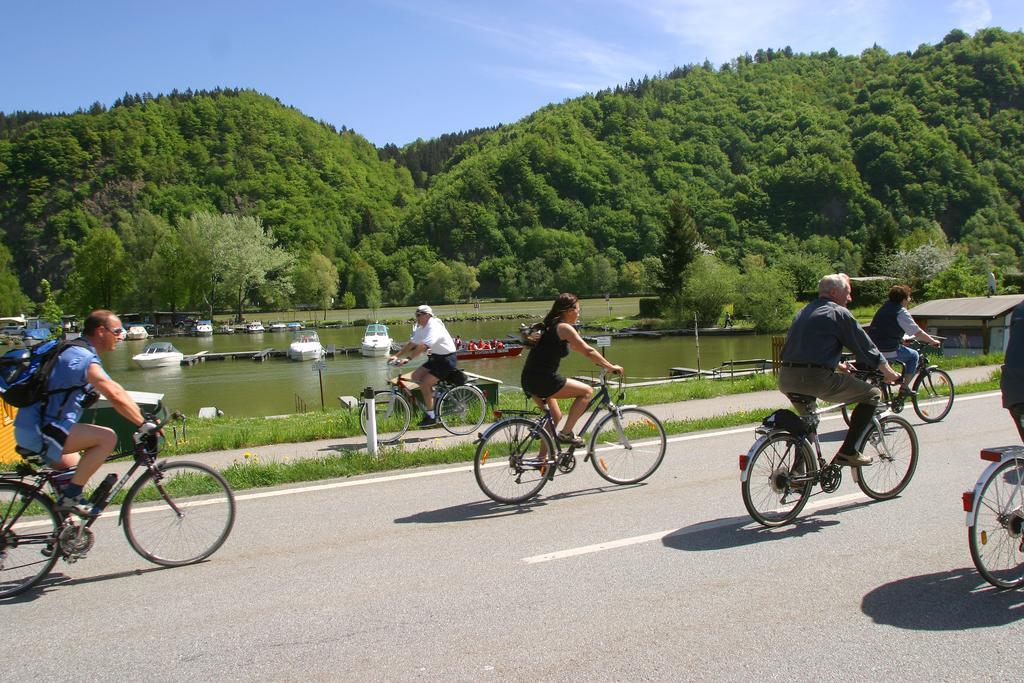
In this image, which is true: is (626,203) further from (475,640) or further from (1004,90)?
(475,640)

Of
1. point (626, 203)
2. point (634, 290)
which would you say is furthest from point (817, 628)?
point (626, 203)

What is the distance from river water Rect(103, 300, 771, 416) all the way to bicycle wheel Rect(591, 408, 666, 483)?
81.4 feet

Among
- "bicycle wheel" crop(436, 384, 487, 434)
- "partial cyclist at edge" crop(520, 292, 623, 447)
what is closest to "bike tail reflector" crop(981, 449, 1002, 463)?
"partial cyclist at edge" crop(520, 292, 623, 447)

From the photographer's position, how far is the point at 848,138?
170 meters

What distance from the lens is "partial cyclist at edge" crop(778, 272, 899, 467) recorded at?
614 cm

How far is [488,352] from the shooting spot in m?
59.8

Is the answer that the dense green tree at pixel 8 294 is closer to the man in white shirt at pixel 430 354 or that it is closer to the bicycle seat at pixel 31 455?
the man in white shirt at pixel 430 354

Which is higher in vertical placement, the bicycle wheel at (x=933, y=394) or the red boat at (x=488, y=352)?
the bicycle wheel at (x=933, y=394)

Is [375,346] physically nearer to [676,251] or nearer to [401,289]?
[676,251]

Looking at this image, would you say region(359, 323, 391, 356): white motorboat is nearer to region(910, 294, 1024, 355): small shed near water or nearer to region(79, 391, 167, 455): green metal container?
region(910, 294, 1024, 355): small shed near water

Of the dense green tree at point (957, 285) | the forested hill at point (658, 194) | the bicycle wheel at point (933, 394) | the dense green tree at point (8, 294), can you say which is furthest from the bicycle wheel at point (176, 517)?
the forested hill at point (658, 194)

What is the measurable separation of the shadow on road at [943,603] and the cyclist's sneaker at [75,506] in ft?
16.7

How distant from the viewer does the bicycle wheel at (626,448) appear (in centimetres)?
775

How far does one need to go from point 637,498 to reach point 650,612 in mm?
2742
